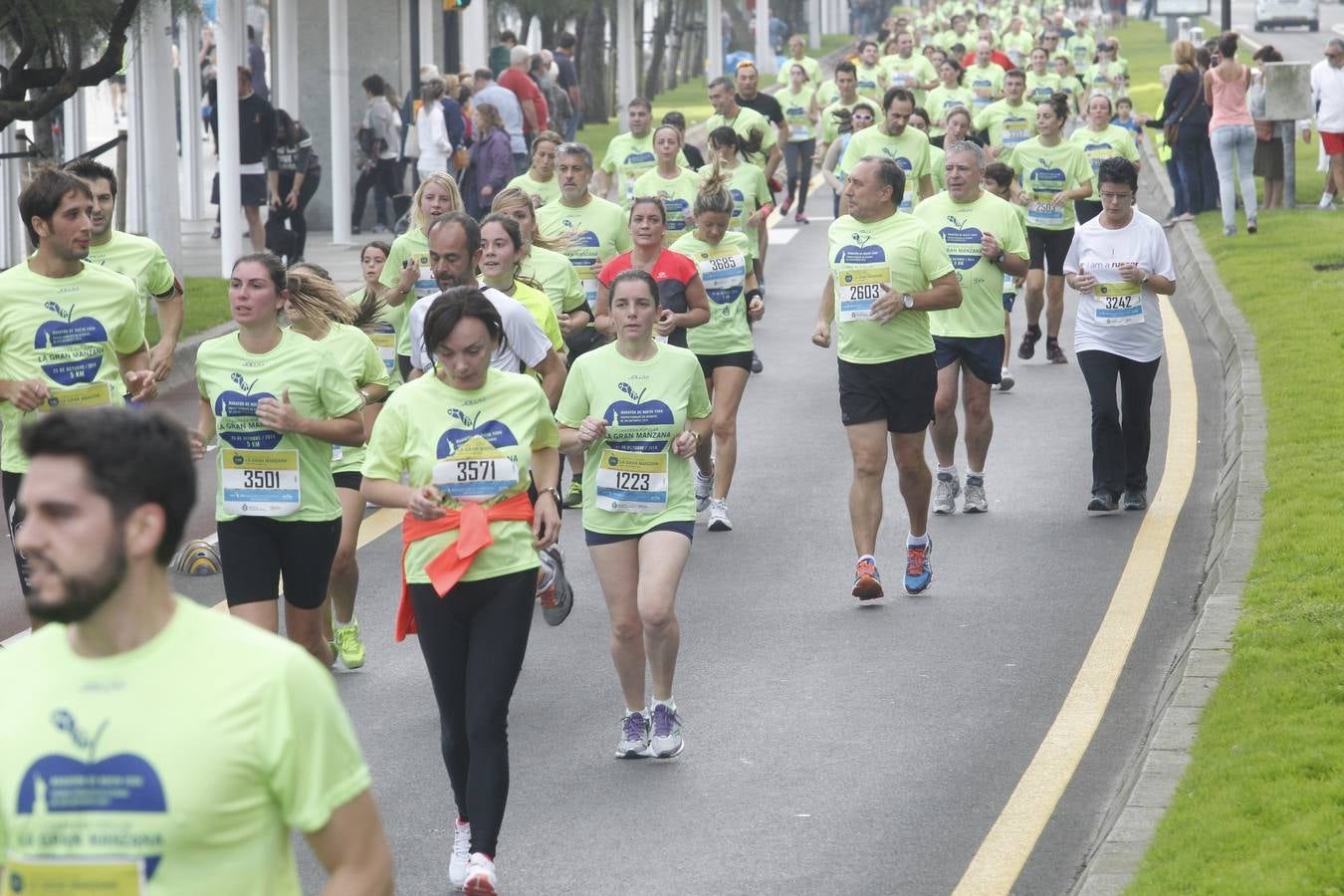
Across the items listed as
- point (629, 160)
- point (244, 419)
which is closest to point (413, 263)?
point (244, 419)

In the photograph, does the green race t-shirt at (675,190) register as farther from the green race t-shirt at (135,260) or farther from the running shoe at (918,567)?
the green race t-shirt at (135,260)

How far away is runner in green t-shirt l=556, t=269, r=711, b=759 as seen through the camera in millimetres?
7465

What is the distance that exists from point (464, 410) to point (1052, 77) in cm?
2332

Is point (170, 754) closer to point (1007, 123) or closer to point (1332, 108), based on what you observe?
point (1007, 123)

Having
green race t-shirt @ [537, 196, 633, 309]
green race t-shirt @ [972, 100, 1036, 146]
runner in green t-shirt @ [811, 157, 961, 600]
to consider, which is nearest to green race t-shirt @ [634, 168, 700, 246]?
green race t-shirt @ [537, 196, 633, 309]

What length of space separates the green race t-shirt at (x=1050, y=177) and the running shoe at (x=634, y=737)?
9831 millimetres

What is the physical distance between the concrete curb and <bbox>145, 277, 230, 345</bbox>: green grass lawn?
7747mm

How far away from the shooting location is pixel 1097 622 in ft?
31.2

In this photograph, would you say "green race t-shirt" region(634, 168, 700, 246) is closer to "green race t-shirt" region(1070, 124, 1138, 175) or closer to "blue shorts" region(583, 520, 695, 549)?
"green race t-shirt" region(1070, 124, 1138, 175)

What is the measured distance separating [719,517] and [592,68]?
119ft

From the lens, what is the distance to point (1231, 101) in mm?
22172

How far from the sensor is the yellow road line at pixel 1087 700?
653 cm

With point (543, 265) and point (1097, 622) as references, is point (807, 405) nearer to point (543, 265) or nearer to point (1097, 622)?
point (543, 265)

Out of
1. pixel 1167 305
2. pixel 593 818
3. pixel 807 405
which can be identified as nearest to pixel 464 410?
pixel 593 818
